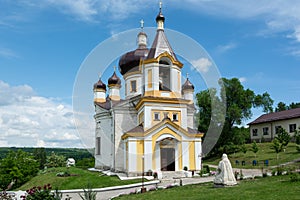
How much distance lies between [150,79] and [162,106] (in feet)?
7.96

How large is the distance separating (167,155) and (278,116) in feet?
81.9

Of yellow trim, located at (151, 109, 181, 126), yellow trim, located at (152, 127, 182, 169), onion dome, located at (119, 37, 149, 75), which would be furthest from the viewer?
onion dome, located at (119, 37, 149, 75)

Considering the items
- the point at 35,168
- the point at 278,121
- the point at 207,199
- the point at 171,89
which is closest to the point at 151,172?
the point at 171,89

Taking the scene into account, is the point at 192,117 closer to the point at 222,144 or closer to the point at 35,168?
the point at 222,144

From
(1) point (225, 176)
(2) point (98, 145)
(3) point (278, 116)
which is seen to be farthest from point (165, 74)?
(3) point (278, 116)

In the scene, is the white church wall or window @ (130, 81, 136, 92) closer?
the white church wall

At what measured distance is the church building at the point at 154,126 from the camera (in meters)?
23.4

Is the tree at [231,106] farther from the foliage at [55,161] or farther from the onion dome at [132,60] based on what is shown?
the foliage at [55,161]

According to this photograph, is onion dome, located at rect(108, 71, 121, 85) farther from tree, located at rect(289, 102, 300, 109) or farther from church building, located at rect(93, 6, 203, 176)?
tree, located at rect(289, 102, 300, 109)

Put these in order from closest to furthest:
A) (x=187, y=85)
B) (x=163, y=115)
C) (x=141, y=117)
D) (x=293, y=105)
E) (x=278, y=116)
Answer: (x=163, y=115), (x=141, y=117), (x=187, y=85), (x=278, y=116), (x=293, y=105)

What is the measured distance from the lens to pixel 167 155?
24906 mm

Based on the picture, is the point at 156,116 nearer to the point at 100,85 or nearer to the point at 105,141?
the point at 105,141

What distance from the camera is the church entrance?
80.6ft

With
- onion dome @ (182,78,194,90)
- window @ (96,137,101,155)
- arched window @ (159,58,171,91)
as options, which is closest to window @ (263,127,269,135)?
onion dome @ (182,78,194,90)
